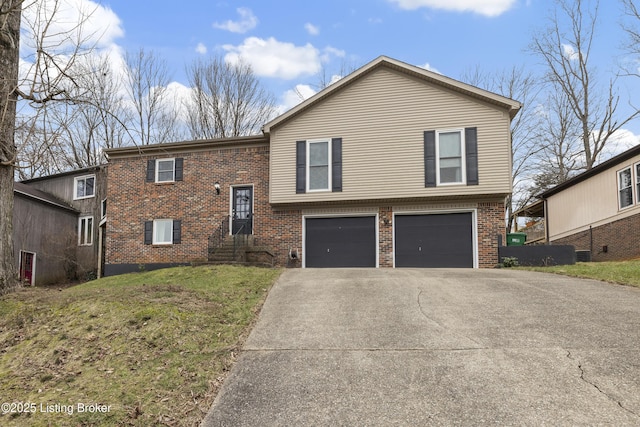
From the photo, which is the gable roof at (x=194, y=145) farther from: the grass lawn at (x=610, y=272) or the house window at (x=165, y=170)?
the grass lawn at (x=610, y=272)

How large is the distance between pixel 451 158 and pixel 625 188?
252 inches

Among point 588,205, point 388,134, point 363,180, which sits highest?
point 388,134

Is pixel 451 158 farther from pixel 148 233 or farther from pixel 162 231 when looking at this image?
pixel 148 233

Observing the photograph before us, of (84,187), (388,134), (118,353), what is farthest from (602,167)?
(84,187)

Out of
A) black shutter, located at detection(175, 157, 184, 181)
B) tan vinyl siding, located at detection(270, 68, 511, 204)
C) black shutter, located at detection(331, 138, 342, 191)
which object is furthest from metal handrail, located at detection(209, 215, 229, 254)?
black shutter, located at detection(331, 138, 342, 191)

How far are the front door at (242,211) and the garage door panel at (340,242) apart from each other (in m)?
2.12

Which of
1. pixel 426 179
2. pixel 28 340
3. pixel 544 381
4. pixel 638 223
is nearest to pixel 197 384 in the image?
pixel 28 340

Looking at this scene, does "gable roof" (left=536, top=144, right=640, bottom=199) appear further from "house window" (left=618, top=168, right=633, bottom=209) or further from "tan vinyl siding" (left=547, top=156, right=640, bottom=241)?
"house window" (left=618, top=168, right=633, bottom=209)

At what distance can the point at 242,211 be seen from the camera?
16.9 metres

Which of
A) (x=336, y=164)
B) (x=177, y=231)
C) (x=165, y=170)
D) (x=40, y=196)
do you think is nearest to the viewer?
(x=336, y=164)

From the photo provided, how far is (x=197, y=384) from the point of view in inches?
198

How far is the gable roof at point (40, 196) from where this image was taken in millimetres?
20706

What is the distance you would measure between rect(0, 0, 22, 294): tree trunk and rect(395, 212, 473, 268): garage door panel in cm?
1082

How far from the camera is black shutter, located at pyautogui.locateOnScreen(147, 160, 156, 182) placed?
59.1 feet
